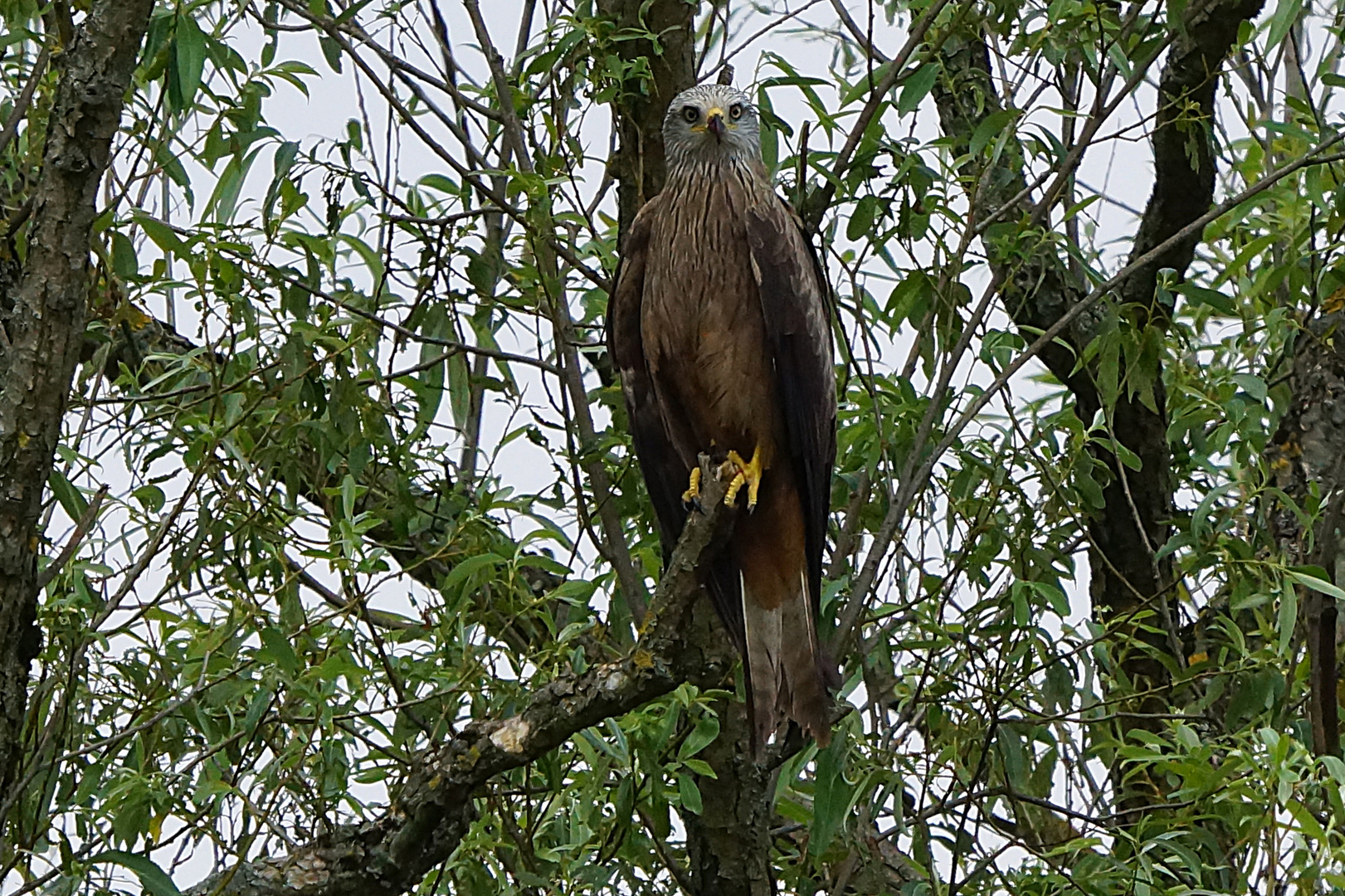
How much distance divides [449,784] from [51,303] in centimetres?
102

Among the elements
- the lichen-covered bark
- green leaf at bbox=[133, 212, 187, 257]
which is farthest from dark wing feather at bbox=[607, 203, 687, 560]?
the lichen-covered bark

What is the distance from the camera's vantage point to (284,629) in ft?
10.6

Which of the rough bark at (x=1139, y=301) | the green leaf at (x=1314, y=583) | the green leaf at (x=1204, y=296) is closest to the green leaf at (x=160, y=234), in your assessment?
the rough bark at (x=1139, y=301)

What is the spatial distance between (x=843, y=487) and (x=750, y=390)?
0.33m

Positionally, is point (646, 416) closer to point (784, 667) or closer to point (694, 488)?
point (694, 488)

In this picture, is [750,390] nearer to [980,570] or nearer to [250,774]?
[980,570]

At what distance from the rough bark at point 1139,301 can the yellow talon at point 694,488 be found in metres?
1.06

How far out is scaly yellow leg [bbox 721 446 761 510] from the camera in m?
3.66

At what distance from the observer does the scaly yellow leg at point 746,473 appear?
3.66 m

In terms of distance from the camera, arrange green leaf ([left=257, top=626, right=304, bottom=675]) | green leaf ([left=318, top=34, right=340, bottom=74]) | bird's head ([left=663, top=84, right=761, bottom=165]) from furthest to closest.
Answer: bird's head ([left=663, top=84, right=761, bottom=165]) → green leaf ([left=318, top=34, right=340, bottom=74]) → green leaf ([left=257, top=626, right=304, bottom=675])

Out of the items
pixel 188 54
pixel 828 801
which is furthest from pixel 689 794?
pixel 188 54

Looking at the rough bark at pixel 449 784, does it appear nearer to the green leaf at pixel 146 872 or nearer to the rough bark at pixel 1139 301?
the green leaf at pixel 146 872

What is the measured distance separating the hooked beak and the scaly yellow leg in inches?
30.3

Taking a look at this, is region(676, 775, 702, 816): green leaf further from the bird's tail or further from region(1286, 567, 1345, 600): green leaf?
region(1286, 567, 1345, 600): green leaf
